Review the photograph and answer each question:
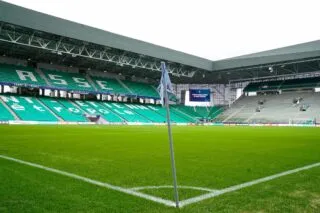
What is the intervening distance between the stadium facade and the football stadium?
0.77ft

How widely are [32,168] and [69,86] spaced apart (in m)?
46.7

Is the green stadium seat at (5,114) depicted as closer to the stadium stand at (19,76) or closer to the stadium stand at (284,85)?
the stadium stand at (19,76)

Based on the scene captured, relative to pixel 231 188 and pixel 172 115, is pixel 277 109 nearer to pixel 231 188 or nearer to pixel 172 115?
pixel 172 115

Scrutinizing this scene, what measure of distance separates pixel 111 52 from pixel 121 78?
1905 cm

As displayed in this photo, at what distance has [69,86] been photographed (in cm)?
5094

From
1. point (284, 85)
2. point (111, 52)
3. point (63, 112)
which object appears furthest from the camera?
point (284, 85)

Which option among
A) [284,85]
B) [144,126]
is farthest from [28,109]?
[284,85]

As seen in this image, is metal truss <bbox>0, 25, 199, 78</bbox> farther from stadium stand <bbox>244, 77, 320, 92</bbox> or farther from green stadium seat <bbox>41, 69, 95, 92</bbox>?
stadium stand <bbox>244, 77, 320, 92</bbox>

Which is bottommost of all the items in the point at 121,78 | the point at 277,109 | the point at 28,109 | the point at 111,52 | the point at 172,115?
the point at 172,115

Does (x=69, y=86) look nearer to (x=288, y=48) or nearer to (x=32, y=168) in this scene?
(x=288, y=48)

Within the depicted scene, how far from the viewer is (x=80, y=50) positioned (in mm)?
44062

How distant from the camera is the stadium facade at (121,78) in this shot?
1547 inches

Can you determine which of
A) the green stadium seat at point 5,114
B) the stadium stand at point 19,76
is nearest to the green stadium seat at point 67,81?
the stadium stand at point 19,76

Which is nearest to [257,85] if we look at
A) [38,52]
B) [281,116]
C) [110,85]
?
[281,116]
